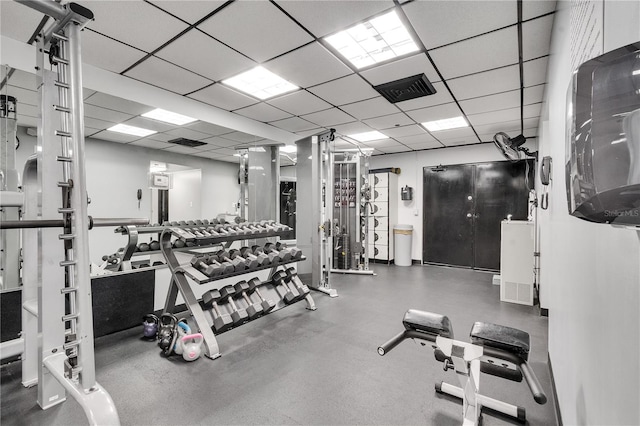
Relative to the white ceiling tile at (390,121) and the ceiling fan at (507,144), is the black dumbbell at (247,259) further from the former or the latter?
the ceiling fan at (507,144)

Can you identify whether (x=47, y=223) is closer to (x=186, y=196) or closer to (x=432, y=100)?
(x=186, y=196)

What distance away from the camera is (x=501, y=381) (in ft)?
7.88

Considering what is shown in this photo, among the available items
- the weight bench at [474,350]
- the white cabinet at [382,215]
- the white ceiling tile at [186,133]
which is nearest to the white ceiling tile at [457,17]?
the weight bench at [474,350]

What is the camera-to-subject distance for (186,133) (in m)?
4.86

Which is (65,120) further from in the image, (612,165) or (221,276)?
(612,165)

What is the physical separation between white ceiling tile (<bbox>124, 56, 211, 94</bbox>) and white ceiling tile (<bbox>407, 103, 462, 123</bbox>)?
9.93 feet

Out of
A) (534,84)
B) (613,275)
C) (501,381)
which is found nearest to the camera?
(613,275)

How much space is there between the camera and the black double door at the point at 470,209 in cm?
639

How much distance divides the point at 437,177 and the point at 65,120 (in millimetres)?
7085

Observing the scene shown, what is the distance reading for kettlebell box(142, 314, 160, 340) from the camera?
308 cm

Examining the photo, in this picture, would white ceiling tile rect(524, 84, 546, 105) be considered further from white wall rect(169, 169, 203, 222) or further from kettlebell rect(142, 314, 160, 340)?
white wall rect(169, 169, 203, 222)

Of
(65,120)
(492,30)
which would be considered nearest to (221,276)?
(65,120)

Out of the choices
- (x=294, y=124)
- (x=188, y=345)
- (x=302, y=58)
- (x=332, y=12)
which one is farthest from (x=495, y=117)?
(x=188, y=345)

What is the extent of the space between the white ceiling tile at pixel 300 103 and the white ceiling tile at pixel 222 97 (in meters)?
0.36
